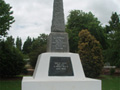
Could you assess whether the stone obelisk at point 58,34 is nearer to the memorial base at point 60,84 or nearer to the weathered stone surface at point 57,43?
the weathered stone surface at point 57,43

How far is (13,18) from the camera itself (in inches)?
771

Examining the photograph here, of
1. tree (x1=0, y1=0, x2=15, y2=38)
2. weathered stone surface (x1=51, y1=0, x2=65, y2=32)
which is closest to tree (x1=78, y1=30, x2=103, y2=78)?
tree (x1=0, y1=0, x2=15, y2=38)

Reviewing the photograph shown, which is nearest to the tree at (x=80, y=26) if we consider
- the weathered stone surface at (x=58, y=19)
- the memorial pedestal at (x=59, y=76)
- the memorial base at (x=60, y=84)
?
the weathered stone surface at (x=58, y=19)

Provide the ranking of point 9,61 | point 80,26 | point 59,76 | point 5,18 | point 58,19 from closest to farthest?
point 59,76 → point 58,19 → point 5,18 → point 9,61 → point 80,26

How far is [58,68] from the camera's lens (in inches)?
312

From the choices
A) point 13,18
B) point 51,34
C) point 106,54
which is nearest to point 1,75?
point 13,18

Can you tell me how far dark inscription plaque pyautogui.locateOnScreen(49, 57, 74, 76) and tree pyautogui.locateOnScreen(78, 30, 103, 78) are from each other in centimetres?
1524

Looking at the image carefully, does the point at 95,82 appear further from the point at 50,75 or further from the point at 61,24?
the point at 61,24

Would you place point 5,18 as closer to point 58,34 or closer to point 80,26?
point 58,34

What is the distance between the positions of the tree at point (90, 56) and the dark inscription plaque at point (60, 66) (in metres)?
15.2

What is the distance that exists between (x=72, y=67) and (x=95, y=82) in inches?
45.6

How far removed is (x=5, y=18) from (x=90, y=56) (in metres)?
11.3

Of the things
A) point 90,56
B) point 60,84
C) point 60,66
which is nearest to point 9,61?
point 90,56

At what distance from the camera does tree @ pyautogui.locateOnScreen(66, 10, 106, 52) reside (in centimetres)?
3326
